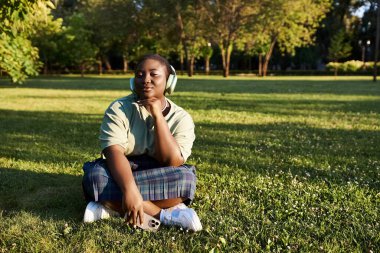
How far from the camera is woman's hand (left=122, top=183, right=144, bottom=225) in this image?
3.42 m

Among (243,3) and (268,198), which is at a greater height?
(243,3)

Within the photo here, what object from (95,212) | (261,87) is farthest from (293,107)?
(261,87)

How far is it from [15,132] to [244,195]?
6277 mm

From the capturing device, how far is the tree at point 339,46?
63844 millimetres

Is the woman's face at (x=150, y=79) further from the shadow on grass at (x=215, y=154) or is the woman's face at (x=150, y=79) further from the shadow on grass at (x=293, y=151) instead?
the shadow on grass at (x=293, y=151)

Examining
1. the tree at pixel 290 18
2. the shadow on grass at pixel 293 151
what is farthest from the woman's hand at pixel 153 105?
the tree at pixel 290 18

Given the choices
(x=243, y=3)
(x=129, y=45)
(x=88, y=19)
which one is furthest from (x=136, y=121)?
(x=88, y=19)

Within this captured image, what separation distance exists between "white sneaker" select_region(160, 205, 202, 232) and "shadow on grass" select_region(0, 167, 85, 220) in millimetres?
846

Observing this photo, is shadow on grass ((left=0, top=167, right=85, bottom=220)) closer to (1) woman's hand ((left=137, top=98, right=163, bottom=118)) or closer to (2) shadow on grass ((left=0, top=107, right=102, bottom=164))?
(2) shadow on grass ((left=0, top=107, right=102, bottom=164))

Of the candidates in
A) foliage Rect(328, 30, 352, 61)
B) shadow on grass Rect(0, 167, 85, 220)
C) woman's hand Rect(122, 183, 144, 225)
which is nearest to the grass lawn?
shadow on grass Rect(0, 167, 85, 220)

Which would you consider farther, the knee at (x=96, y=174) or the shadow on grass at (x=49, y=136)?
the shadow on grass at (x=49, y=136)

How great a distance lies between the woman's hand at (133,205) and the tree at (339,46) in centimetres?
6529

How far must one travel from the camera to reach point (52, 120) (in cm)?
1108

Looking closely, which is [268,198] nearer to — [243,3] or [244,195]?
[244,195]
